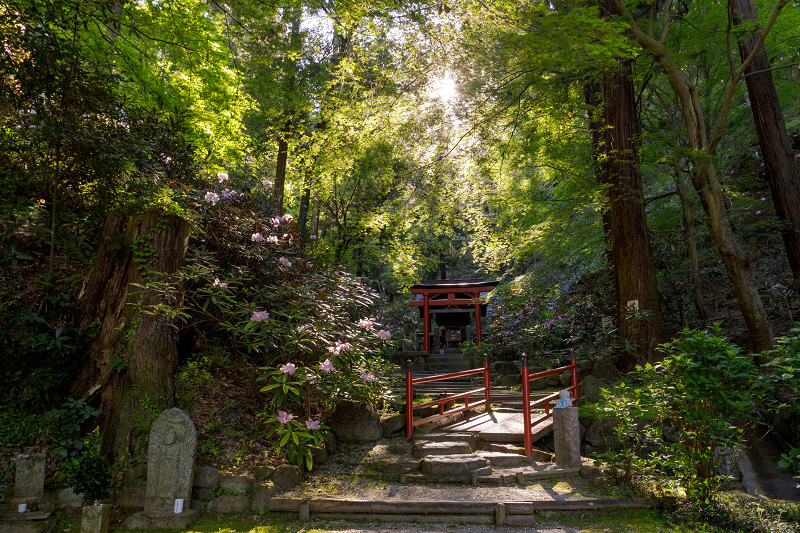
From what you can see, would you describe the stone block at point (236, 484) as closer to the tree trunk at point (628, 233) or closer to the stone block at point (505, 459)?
the stone block at point (505, 459)

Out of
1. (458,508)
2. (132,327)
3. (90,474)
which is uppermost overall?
(132,327)

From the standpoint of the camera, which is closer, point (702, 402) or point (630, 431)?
point (702, 402)

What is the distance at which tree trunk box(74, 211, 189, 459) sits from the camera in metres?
4.73

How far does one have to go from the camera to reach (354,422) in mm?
6246

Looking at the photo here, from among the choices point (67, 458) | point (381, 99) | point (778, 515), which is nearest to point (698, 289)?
point (778, 515)

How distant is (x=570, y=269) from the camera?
14.0m

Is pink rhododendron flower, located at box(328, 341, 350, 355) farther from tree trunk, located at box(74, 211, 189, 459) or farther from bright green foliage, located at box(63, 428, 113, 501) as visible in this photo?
bright green foliage, located at box(63, 428, 113, 501)

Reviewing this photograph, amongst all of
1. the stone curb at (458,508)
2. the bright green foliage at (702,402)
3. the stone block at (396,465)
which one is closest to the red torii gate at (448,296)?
the stone block at (396,465)

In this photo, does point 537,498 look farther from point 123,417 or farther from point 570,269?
point 570,269

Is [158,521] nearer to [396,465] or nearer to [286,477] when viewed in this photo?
[286,477]

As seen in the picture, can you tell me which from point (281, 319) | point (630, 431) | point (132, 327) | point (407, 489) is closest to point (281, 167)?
point (281, 319)

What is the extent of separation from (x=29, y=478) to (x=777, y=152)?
11744mm

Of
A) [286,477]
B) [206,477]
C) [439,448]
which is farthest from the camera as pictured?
[439,448]

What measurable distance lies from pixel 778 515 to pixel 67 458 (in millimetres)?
6445
